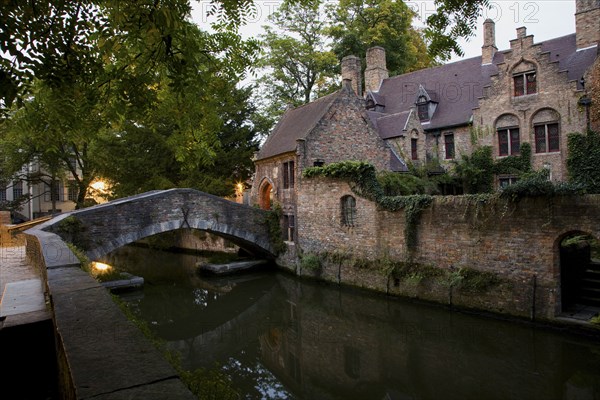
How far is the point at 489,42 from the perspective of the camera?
22.6m

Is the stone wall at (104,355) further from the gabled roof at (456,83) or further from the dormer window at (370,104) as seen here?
the dormer window at (370,104)

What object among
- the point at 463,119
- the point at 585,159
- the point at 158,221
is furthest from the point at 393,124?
Result: the point at 158,221

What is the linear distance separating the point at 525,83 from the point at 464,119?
3.22 m

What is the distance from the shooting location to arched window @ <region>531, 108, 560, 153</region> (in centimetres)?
1844

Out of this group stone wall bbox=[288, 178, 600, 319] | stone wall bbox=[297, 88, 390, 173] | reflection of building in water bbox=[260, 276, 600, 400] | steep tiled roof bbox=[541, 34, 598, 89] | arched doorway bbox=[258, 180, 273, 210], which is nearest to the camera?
reflection of building in water bbox=[260, 276, 600, 400]

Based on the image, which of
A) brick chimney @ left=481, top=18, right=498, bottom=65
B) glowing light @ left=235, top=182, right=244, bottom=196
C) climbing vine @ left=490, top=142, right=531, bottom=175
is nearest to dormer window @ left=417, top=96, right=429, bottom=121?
brick chimney @ left=481, top=18, right=498, bottom=65

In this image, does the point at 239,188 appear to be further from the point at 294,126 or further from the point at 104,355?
the point at 104,355

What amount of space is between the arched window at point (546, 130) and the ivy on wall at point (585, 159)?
80 centimetres

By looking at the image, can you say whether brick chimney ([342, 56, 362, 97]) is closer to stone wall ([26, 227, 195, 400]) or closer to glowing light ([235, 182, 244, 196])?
glowing light ([235, 182, 244, 196])

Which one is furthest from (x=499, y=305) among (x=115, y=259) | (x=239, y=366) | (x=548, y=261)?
(x=115, y=259)

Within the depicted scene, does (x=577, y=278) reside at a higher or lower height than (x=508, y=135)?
lower

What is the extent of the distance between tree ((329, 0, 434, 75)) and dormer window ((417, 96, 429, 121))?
589cm

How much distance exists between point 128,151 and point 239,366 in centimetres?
1703

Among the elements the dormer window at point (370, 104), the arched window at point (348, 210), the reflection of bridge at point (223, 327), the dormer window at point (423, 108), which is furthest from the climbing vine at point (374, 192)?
the dormer window at point (370, 104)
